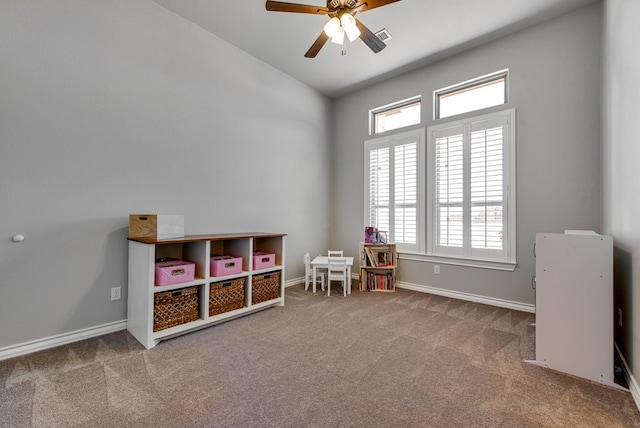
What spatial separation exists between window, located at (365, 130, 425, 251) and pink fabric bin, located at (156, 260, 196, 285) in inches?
114

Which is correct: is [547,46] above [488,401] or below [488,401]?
above

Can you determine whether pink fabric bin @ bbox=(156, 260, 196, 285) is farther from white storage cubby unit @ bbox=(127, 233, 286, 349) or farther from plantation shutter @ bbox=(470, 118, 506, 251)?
plantation shutter @ bbox=(470, 118, 506, 251)

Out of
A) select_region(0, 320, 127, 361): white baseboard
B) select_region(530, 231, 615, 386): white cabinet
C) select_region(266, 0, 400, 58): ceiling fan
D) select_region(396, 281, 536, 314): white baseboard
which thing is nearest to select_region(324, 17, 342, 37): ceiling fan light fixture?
select_region(266, 0, 400, 58): ceiling fan

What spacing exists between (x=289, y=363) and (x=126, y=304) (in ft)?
5.80

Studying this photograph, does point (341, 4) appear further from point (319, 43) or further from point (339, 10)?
point (319, 43)

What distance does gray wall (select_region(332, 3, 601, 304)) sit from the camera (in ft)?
9.20

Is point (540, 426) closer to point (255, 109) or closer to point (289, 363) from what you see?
point (289, 363)

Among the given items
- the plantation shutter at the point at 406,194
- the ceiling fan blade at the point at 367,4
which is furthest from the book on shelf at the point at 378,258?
the ceiling fan blade at the point at 367,4

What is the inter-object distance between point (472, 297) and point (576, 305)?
5.41 feet

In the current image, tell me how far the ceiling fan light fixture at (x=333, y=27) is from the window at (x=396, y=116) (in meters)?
2.36

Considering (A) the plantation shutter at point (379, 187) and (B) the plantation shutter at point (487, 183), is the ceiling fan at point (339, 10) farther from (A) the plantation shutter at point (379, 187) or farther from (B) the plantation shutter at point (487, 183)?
(A) the plantation shutter at point (379, 187)

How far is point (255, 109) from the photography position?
372cm

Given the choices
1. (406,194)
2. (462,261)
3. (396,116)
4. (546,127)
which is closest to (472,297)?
(462,261)

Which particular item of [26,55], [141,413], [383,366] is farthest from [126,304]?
[383,366]
